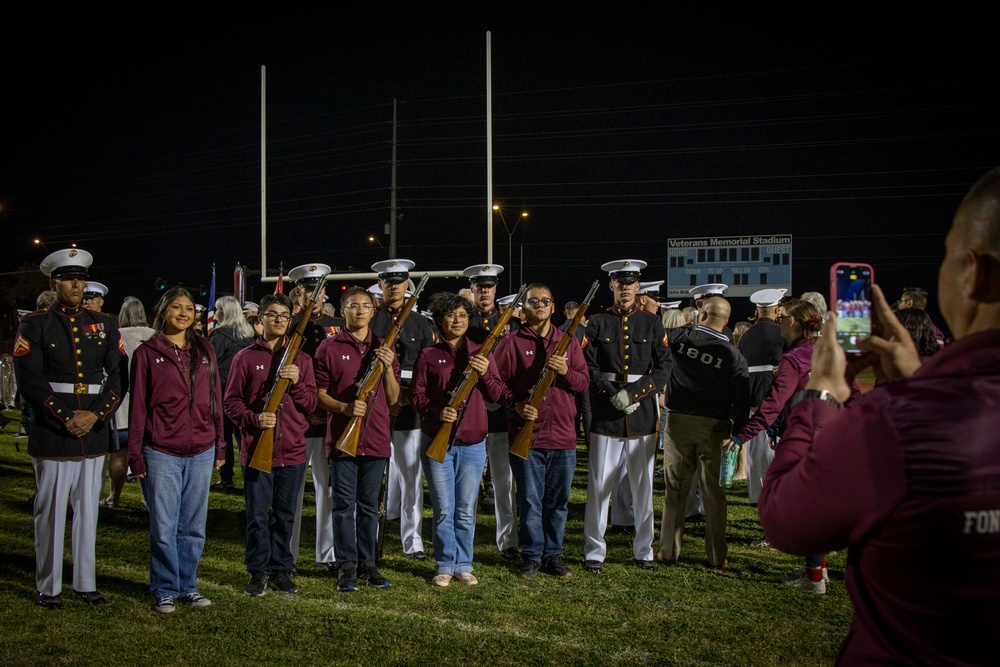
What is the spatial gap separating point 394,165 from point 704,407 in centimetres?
2143

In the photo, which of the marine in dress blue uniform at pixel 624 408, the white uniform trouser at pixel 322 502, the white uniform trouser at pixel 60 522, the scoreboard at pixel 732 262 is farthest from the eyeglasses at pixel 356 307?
the scoreboard at pixel 732 262

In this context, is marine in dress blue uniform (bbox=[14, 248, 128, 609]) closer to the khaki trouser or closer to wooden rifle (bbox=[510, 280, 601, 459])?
wooden rifle (bbox=[510, 280, 601, 459])

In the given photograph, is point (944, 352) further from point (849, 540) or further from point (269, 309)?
point (269, 309)

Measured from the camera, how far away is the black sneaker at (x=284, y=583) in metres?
5.99

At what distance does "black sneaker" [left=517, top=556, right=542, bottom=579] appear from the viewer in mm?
6474

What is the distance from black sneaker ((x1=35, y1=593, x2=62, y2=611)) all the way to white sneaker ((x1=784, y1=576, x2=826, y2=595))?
18.7ft

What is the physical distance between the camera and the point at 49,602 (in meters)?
5.51

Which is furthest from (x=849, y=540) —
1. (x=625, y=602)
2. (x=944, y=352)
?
(x=625, y=602)

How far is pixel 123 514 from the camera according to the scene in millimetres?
8516

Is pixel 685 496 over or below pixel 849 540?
below

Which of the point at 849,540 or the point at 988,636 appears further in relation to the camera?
the point at 849,540

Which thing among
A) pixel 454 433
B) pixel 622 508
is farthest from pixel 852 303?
pixel 622 508

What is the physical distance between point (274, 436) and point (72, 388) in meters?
1.53

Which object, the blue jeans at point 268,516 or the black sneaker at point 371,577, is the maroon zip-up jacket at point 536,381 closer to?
the black sneaker at point 371,577
